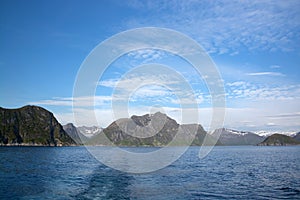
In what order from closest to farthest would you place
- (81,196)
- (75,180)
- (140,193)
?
(81,196)
(140,193)
(75,180)

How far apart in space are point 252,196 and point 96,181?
24.7 m

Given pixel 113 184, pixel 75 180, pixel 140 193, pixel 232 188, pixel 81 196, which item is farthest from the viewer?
pixel 75 180

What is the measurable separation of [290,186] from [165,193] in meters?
21.5

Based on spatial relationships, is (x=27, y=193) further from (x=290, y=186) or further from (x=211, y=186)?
(x=290, y=186)

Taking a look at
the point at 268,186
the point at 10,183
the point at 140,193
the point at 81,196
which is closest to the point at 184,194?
the point at 140,193

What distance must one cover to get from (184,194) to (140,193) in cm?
573

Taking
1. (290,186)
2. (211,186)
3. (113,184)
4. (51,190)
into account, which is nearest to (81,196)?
(51,190)

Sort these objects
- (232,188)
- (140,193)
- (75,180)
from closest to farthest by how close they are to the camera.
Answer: (140,193), (232,188), (75,180)

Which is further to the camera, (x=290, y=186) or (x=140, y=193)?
(x=290, y=186)

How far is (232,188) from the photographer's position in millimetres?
43594

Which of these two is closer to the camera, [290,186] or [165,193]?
[165,193]

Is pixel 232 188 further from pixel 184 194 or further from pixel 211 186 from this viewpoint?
pixel 184 194

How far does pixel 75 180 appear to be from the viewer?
164ft

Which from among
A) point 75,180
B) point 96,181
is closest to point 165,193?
point 96,181
